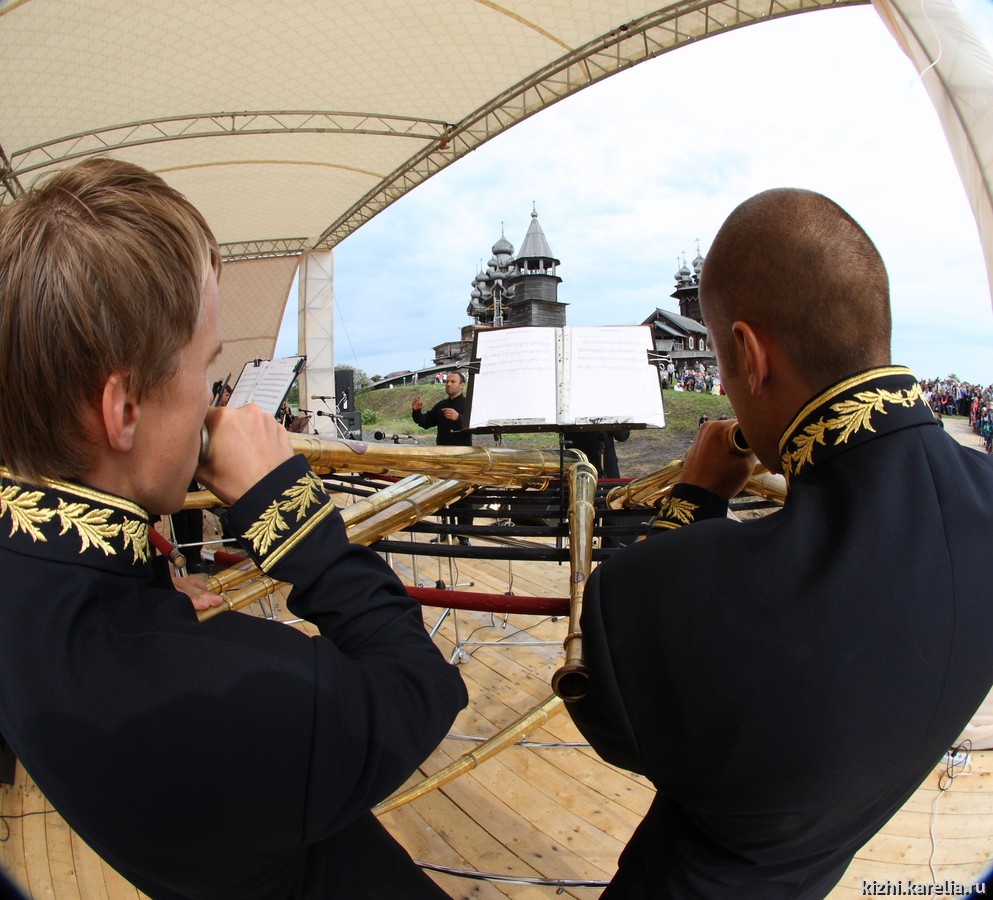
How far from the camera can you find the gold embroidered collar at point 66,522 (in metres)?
0.67

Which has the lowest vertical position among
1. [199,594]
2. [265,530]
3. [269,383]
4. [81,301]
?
[199,594]

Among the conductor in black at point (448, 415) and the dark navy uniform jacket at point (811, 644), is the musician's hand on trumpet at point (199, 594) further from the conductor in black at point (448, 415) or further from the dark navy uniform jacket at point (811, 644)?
the conductor in black at point (448, 415)

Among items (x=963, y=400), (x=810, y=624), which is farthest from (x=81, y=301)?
(x=963, y=400)

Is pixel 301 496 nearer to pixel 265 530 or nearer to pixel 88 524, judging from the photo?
pixel 265 530

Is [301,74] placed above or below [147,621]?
above

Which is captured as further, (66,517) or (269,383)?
(269,383)

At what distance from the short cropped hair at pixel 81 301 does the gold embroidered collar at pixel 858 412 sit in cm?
81

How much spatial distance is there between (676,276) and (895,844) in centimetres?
6637

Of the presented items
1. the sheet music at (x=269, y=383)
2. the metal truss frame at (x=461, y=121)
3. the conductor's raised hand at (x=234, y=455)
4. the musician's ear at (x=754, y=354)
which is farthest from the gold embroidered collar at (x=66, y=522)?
the metal truss frame at (x=461, y=121)

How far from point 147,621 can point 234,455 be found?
24cm

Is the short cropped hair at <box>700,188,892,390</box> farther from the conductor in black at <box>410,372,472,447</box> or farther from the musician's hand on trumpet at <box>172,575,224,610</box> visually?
the conductor in black at <box>410,372,472,447</box>

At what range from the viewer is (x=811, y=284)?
870mm

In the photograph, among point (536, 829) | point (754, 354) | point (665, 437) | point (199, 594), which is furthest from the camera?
point (665, 437)

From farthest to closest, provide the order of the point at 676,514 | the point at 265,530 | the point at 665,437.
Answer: the point at 665,437 → the point at 676,514 → the point at 265,530
